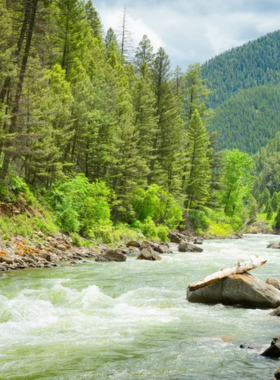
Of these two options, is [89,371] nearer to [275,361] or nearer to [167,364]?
[167,364]

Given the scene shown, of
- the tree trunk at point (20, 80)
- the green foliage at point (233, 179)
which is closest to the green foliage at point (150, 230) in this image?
the tree trunk at point (20, 80)

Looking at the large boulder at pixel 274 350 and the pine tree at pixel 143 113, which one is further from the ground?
the pine tree at pixel 143 113

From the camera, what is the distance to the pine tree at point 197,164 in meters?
54.8

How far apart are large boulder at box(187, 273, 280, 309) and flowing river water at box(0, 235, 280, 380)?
42 centimetres

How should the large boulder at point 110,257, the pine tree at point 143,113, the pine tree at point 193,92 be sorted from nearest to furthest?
the large boulder at point 110,257 → the pine tree at point 143,113 → the pine tree at point 193,92

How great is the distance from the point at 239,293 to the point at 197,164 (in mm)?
42716

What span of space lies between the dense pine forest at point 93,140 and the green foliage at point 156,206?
111 mm

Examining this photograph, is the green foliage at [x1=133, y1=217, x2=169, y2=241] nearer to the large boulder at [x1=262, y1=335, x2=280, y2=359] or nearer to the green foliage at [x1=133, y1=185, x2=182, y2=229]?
the green foliage at [x1=133, y1=185, x2=182, y2=229]

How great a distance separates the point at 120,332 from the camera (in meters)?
9.74

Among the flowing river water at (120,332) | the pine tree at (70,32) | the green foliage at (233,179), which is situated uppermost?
the pine tree at (70,32)

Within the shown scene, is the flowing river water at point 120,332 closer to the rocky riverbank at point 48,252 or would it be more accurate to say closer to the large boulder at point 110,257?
the rocky riverbank at point 48,252

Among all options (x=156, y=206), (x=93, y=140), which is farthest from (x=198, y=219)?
(x=93, y=140)

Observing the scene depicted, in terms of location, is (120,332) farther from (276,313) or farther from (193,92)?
(193,92)

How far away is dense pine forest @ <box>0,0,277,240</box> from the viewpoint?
81.9 feet
